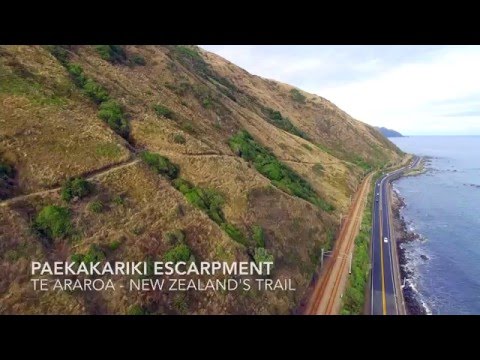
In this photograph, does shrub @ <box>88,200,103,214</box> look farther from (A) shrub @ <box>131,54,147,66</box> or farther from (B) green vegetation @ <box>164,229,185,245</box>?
(A) shrub @ <box>131,54,147,66</box>

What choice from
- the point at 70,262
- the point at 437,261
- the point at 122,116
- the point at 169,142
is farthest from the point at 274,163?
the point at 70,262

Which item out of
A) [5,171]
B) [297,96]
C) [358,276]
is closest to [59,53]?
[5,171]

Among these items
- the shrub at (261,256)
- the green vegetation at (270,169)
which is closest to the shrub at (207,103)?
the green vegetation at (270,169)

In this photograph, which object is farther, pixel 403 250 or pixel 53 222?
pixel 403 250

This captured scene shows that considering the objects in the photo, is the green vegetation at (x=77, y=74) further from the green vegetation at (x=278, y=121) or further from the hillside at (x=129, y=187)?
the green vegetation at (x=278, y=121)

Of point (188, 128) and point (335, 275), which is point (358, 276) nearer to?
point (335, 275)
